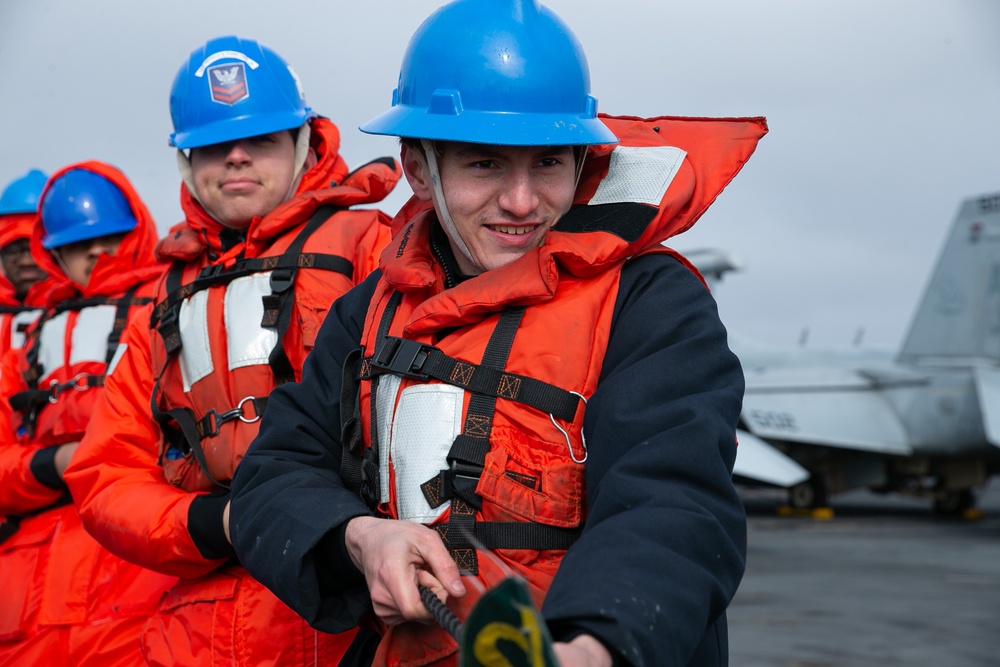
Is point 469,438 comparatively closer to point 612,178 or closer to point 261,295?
point 612,178

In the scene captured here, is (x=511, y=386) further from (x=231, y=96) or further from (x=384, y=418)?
(x=231, y=96)

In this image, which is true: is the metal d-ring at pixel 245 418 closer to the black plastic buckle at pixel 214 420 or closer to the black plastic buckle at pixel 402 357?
the black plastic buckle at pixel 214 420

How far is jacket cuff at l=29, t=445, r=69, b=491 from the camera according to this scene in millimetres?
4180

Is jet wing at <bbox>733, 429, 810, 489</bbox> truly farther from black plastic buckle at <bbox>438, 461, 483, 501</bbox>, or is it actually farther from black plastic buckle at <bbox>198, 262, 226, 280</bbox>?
black plastic buckle at <bbox>438, 461, 483, 501</bbox>

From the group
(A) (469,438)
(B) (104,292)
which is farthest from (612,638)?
(B) (104,292)

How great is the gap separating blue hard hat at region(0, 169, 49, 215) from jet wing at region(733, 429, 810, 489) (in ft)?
43.7

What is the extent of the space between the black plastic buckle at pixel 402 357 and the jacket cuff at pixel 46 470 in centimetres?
261

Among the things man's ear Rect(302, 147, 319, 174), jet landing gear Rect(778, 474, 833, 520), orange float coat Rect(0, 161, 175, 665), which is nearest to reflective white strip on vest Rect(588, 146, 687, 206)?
man's ear Rect(302, 147, 319, 174)

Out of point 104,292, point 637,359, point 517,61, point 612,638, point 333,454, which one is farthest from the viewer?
point 104,292

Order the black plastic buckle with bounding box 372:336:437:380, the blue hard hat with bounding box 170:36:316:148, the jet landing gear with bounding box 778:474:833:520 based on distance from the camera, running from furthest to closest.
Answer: the jet landing gear with bounding box 778:474:833:520 → the blue hard hat with bounding box 170:36:316:148 → the black plastic buckle with bounding box 372:336:437:380

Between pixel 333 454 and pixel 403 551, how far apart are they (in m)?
0.56

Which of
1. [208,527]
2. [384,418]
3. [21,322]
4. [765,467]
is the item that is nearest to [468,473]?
[384,418]

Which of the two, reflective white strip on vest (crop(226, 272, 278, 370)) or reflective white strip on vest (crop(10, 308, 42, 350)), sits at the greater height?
reflective white strip on vest (crop(226, 272, 278, 370))

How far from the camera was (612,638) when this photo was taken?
147cm
